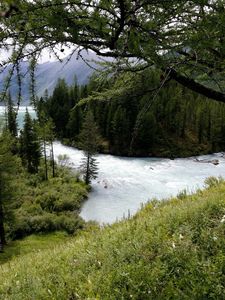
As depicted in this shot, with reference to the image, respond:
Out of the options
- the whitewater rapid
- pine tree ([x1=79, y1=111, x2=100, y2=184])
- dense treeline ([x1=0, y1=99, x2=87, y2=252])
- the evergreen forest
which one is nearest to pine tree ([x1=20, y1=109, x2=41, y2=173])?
dense treeline ([x1=0, y1=99, x2=87, y2=252])

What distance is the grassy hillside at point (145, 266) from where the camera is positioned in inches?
164

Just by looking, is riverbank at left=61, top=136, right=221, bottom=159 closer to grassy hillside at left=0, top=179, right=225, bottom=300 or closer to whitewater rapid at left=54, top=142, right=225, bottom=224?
whitewater rapid at left=54, top=142, right=225, bottom=224

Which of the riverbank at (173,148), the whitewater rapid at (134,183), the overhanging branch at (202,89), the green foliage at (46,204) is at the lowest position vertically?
the green foliage at (46,204)

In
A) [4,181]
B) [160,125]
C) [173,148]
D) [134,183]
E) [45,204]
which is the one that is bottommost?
[45,204]

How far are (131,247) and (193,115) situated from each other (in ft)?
248

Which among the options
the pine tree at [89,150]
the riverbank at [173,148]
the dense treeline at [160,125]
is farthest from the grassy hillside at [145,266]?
the dense treeline at [160,125]

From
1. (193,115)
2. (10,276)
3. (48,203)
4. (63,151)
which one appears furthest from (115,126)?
(10,276)

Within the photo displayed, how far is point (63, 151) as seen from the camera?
65125 millimetres

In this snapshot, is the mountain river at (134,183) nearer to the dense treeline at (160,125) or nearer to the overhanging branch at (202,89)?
the dense treeline at (160,125)

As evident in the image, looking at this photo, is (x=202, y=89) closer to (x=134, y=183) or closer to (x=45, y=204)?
(x=45, y=204)

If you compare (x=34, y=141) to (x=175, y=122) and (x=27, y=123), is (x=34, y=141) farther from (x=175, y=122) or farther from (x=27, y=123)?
(x=175, y=122)

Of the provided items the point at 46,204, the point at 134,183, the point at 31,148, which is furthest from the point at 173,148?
the point at 46,204

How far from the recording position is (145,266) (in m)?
4.50

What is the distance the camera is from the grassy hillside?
13.7 feet
